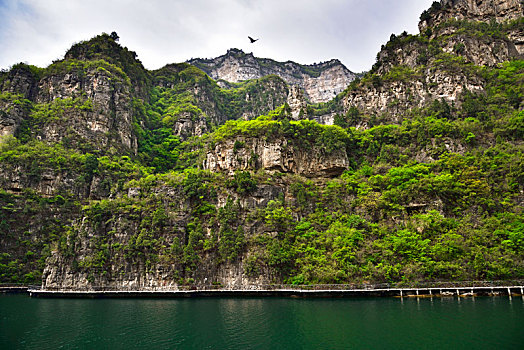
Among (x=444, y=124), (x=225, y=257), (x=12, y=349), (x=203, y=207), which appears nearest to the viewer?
(x=12, y=349)

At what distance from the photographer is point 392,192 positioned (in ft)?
162

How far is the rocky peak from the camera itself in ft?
282

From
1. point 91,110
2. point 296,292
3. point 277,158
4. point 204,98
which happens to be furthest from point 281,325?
point 204,98

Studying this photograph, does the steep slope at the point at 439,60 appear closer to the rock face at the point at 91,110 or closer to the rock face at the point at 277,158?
the rock face at the point at 277,158

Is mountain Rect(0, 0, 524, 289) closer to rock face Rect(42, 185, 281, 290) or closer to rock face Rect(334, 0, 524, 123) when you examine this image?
rock face Rect(42, 185, 281, 290)

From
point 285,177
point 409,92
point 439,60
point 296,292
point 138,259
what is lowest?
point 296,292

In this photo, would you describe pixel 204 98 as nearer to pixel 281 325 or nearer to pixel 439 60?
pixel 439 60

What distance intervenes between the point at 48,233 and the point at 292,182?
149ft

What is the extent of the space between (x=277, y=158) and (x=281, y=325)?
41254 mm

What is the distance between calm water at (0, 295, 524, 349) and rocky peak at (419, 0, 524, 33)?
78031mm

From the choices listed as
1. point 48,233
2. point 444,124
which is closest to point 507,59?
point 444,124

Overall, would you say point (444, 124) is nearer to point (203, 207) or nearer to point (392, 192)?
Answer: point (392, 192)

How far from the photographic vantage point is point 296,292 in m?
41.4

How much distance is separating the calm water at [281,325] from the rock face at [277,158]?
105ft
